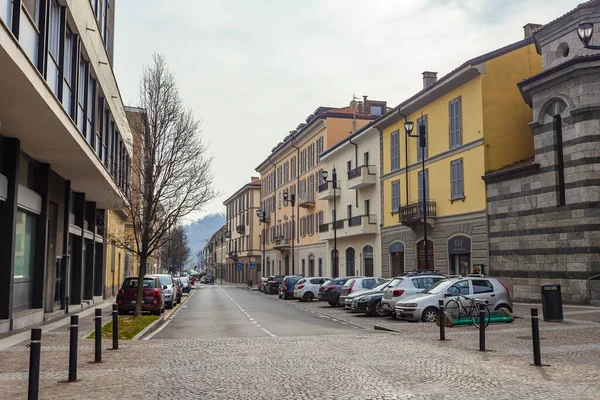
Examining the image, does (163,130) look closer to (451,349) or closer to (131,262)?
(451,349)

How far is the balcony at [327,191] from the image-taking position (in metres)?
47.8

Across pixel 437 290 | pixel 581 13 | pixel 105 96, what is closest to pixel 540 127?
pixel 581 13

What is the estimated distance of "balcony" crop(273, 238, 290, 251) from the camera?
63812 millimetres

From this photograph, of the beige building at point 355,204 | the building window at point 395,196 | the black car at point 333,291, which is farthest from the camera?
the beige building at point 355,204

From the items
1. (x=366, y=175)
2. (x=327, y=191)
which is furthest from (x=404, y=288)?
(x=327, y=191)

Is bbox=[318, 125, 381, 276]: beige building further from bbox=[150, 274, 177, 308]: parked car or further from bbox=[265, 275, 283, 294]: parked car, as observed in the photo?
bbox=[150, 274, 177, 308]: parked car

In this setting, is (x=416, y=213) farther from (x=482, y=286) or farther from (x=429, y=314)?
(x=429, y=314)

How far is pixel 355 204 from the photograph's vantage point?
44.7 meters

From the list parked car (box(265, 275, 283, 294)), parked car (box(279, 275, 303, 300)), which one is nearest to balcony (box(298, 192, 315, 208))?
parked car (box(265, 275, 283, 294))

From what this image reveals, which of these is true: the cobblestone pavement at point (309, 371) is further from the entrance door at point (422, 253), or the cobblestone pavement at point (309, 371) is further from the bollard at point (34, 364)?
the entrance door at point (422, 253)

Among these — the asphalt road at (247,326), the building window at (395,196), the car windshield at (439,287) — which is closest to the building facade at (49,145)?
the asphalt road at (247,326)

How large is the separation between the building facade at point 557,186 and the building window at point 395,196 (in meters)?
10.2

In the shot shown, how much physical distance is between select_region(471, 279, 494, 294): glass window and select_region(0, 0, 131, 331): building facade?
507 inches

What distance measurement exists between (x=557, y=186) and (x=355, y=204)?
21.8 metres
